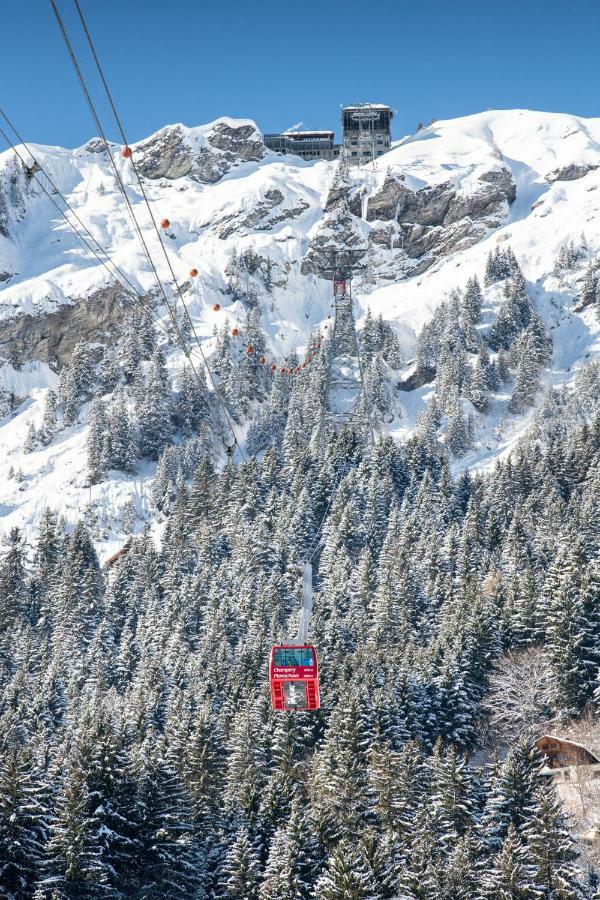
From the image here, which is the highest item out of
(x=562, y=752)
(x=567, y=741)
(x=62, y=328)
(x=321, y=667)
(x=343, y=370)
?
(x=567, y=741)

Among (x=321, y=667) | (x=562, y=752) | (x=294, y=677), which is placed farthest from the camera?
(x=321, y=667)

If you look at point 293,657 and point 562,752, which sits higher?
point 293,657

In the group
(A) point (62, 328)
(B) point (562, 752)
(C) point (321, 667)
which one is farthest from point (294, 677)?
(A) point (62, 328)

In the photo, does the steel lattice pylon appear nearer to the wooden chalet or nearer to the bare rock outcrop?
the bare rock outcrop

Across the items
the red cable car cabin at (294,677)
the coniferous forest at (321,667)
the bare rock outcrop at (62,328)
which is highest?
the red cable car cabin at (294,677)

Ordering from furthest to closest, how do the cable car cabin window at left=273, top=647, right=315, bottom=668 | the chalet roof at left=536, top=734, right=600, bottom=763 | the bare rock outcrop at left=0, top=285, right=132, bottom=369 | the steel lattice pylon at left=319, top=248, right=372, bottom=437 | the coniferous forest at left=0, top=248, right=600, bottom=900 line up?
the bare rock outcrop at left=0, top=285, right=132, bottom=369 → the steel lattice pylon at left=319, top=248, right=372, bottom=437 → the chalet roof at left=536, top=734, right=600, bottom=763 → the cable car cabin window at left=273, top=647, right=315, bottom=668 → the coniferous forest at left=0, top=248, right=600, bottom=900

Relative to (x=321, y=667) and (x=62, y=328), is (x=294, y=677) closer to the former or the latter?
(x=321, y=667)

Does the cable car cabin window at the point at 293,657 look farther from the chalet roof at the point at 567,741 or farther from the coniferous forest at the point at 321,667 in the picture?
the chalet roof at the point at 567,741

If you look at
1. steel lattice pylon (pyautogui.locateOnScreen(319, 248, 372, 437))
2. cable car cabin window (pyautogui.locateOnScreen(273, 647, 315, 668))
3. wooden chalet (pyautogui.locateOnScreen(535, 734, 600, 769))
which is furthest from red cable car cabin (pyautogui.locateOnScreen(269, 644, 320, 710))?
steel lattice pylon (pyautogui.locateOnScreen(319, 248, 372, 437))

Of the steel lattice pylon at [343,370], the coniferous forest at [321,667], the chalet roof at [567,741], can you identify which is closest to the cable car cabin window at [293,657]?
the coniferous forest at [321,667]
